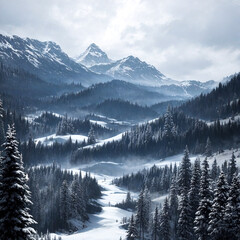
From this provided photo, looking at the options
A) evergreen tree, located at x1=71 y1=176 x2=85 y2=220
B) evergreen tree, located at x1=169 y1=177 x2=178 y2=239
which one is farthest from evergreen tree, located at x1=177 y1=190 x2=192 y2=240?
evergreen tree, located at x1=71 y1=176 x2=85 y2=220

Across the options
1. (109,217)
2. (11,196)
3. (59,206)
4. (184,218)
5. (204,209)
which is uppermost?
(11,196)

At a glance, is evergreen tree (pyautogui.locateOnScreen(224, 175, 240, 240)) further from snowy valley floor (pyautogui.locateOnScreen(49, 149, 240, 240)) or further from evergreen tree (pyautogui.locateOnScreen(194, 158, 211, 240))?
snowy valley floor (pyautogui.locateOnScreen(49, 149, 240, 240))

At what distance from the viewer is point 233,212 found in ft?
129

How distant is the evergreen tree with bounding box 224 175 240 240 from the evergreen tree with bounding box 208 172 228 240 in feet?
2.67

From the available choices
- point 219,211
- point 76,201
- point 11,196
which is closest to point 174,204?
point 76,201

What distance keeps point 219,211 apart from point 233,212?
2.50 m

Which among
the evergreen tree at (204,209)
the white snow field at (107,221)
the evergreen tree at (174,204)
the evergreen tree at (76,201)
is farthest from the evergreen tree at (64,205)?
the evergreen tree at (204,209)

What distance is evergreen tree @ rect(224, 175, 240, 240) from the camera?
128 feet

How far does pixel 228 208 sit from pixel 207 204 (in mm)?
6496

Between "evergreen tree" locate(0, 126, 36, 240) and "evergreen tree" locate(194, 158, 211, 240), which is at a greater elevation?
"evergreen tree" locate(0, 126, 36, 240)

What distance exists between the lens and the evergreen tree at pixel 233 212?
3909 centimetres

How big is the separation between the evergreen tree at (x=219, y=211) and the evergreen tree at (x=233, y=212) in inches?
32.0

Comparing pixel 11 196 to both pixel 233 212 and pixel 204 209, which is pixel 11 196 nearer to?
pixel 233 212

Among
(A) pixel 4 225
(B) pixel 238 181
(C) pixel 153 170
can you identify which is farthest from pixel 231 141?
(A) pixel 4 225
